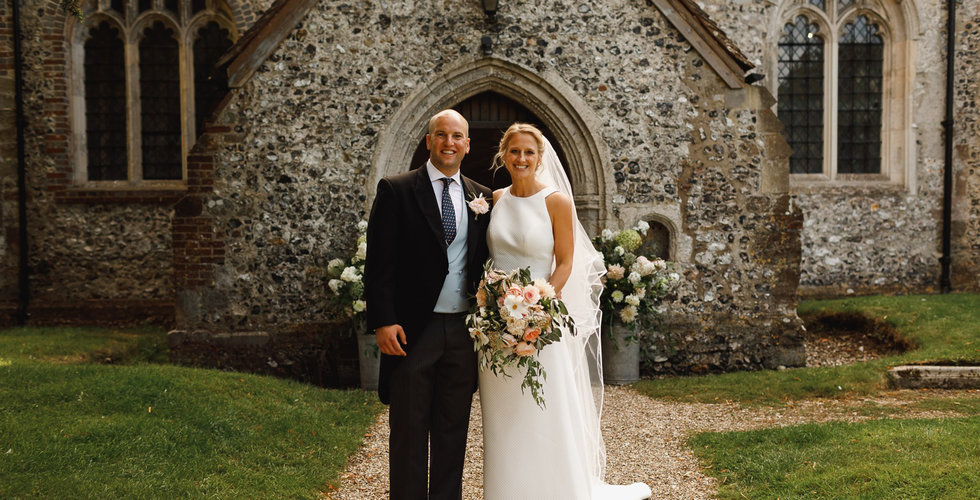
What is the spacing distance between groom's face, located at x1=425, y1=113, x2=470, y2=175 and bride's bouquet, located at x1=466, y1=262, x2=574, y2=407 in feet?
1.95

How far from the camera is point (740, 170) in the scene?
305 inches

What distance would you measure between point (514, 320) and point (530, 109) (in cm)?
505

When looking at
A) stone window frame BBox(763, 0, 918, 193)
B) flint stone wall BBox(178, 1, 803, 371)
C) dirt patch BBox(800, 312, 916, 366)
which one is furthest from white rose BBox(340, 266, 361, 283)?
stone window frame BBox(763, 0, 918, 193)

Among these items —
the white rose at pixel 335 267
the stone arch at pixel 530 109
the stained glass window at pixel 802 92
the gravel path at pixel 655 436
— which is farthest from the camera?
the stained glass window at pixel 802 92

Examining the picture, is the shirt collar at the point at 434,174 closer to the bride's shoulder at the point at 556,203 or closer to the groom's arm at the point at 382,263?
the groom's arm at the point at 382,263

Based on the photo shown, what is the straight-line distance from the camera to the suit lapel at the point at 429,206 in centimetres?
335

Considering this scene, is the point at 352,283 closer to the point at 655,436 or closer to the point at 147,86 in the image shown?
the point at 655,436

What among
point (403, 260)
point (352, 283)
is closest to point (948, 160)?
point (352, 283)

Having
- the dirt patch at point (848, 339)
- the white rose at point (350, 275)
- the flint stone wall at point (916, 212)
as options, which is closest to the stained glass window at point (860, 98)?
the flint stone wall at point (916, 212)

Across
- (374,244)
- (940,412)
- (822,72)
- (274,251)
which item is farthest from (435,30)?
(822,72)

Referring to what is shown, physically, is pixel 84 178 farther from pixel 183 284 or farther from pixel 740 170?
pixel 740 170

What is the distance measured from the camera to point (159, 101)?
435 inches

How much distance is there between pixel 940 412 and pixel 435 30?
6.15m

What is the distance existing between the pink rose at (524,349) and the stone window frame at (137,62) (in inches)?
364
